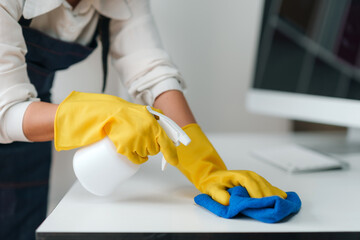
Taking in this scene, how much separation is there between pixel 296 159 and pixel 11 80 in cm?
65

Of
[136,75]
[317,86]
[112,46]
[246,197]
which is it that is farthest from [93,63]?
[246,197]

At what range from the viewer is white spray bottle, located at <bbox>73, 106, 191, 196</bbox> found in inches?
24.6

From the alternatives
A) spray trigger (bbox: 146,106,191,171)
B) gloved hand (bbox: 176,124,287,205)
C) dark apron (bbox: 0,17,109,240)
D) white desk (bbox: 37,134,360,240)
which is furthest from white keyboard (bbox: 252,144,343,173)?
dark apron (bbox: 0,17,109,240)

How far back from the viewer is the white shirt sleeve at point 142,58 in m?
0.90

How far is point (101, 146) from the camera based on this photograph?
2.06 feet

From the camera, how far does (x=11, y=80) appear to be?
0.68 meters

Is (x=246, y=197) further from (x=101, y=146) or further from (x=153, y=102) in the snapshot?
(x=153, y=102)

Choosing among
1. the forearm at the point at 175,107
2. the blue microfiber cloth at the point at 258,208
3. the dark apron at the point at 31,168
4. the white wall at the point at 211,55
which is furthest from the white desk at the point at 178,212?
the white wall at the point at 211,55

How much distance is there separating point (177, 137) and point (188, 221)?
13 cm

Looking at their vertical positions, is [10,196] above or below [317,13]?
below

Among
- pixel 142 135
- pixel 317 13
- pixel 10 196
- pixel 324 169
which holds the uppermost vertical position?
pixel 317 13

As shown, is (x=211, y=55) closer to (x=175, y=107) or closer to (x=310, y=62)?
(x=310, y=62)

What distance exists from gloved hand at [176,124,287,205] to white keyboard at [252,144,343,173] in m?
0.21

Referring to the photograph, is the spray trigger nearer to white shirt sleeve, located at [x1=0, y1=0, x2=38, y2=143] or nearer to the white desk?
the white desk
